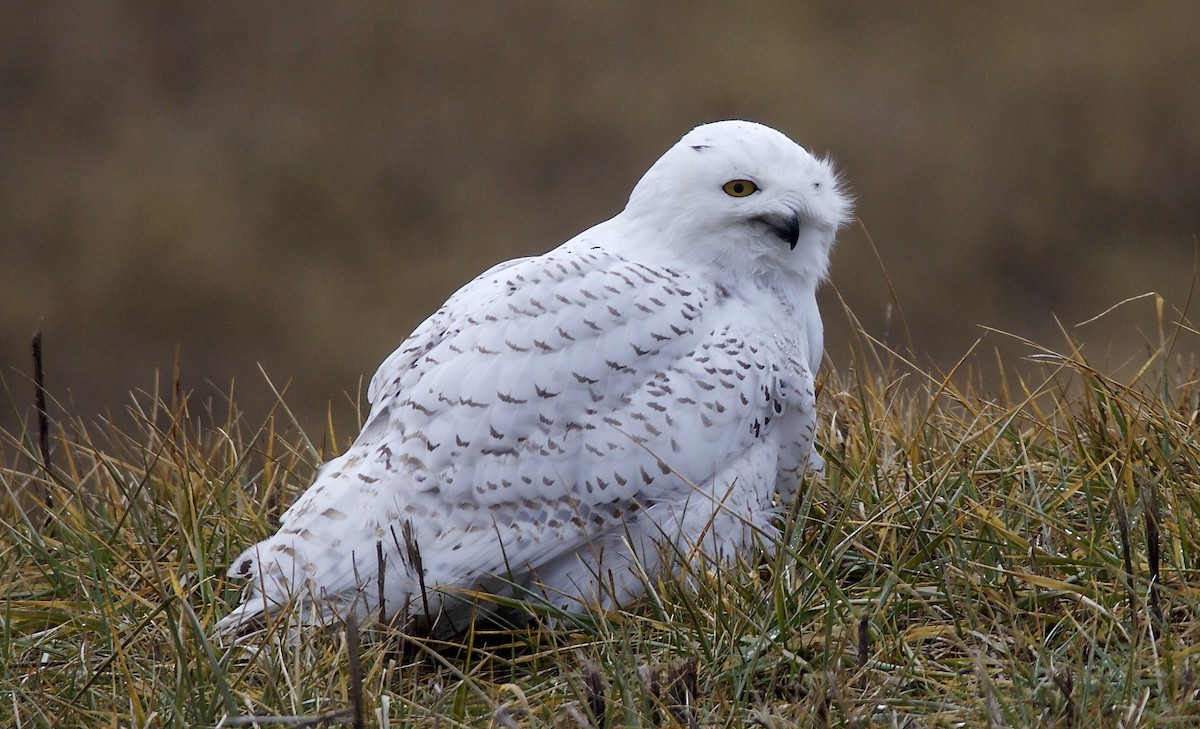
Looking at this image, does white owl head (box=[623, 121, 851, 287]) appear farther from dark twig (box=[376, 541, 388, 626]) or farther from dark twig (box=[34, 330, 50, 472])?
dark twig (box=[34, 330, 50, 472])

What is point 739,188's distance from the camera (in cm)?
377

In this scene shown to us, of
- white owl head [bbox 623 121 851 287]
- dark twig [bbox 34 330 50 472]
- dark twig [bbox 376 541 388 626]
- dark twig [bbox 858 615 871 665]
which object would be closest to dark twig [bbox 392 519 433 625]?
dark twig [bbox 376 541 388 626]

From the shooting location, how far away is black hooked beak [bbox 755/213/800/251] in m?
3.73

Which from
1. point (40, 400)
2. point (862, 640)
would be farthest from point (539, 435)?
point (40, 400)

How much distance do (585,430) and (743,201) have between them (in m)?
0.86

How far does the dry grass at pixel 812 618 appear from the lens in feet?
8.73

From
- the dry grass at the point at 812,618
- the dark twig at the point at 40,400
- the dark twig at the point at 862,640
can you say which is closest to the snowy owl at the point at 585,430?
the dry grass at the point at 812,618

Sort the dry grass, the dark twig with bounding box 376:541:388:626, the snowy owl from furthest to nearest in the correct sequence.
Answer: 1. the snowy owl
2. the dark twig with bounding box 376:541:388:626
3. the dry grass

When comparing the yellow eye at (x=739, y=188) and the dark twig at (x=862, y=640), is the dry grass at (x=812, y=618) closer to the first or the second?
the dark twig at (x=862, y=640)

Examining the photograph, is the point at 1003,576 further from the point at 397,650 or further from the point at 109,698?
the point at 109,698

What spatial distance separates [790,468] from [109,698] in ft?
6.18

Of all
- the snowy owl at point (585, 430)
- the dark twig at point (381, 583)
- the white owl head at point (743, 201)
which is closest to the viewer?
the dark twig at point (381, 583)

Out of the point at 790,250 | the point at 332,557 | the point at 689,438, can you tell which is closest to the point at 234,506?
the point at 332,557

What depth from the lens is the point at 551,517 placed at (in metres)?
3.31
